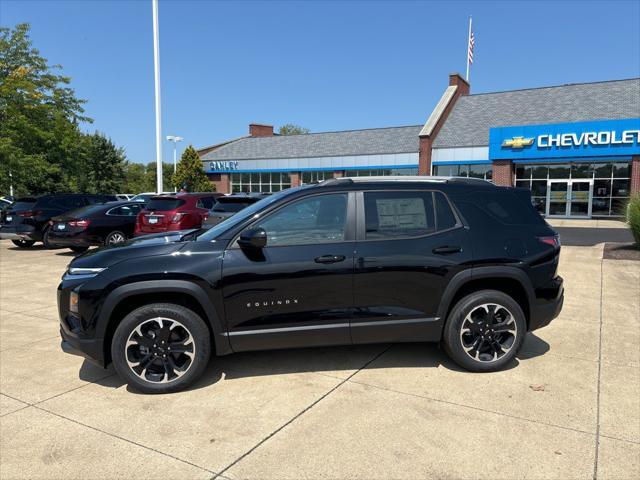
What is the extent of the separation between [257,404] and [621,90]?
32.5 metres

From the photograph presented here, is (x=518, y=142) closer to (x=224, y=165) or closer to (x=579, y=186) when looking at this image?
(x=579, y=186)

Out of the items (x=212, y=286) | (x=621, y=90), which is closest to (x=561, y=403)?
(x=212, y=286)

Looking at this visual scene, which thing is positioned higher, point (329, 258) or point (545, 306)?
point (329, 258)

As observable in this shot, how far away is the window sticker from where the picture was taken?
13.5ft

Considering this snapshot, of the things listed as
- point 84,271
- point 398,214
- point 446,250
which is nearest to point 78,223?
point 84,271

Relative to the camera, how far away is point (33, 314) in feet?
21.0

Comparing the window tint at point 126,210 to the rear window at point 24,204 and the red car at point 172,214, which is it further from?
the rear window at point 24,204

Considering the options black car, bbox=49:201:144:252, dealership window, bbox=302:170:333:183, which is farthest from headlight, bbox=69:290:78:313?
dealership window, bbox=302:170:333:183

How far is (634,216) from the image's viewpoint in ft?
37.0

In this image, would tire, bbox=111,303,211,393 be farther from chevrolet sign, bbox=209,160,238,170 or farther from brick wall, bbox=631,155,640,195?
chevrolet sign, bbox=209,160,238,170

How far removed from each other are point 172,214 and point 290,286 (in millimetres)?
7719

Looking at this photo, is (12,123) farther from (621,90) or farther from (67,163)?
(621,90)

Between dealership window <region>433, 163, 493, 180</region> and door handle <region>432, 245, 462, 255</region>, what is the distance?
24837 mm

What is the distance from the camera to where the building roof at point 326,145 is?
3409 centimetres
